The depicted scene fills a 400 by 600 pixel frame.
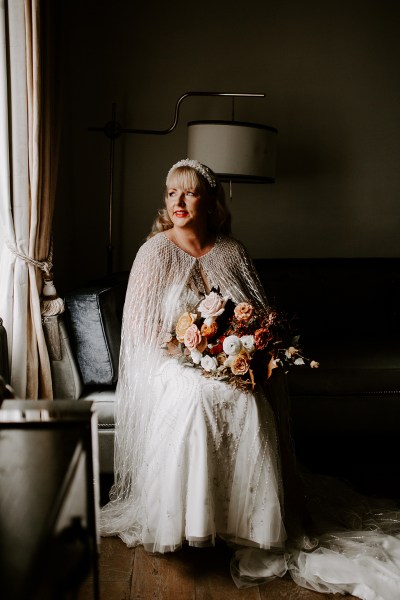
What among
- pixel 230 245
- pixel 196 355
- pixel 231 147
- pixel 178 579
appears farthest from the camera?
pixel 231 147

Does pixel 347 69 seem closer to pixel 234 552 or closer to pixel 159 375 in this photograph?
pixel 159 375

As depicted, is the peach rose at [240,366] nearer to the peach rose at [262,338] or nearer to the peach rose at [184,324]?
the peach rose at [262,338]

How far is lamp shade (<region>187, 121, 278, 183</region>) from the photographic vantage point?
12.3ft

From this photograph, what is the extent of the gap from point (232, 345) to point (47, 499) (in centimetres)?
109

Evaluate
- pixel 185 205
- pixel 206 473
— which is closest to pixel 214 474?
pixel 206 473

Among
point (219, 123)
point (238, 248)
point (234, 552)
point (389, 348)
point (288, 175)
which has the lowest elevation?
point (234, 552)

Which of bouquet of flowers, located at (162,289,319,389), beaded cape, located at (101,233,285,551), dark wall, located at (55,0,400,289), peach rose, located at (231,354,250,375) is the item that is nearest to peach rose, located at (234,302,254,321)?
bouquet of flowers, located at (162,289,319,389)

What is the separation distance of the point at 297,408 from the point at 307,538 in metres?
0.91

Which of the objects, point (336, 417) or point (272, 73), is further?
point (272, 73)

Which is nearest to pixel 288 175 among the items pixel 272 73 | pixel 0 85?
pixel 272 73

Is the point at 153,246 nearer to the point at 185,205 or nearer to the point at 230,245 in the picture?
the point at 185,205

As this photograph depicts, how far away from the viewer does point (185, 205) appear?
3053 mm

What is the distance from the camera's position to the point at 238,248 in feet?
10.5

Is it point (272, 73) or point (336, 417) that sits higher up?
→ point (272, 73)
